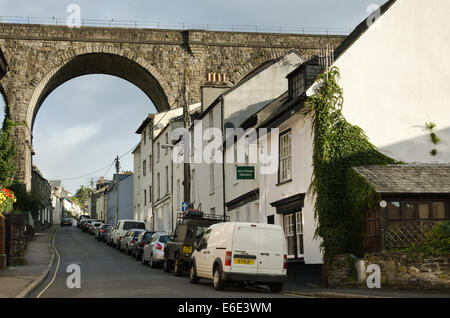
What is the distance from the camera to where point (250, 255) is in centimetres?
1645

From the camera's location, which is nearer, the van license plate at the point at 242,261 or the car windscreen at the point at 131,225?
the van license plate at the point at 242,261

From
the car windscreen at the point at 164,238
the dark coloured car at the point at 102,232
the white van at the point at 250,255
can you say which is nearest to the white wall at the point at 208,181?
the car windscreen at the point at 164,238

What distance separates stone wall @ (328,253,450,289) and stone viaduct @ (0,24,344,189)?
113ft

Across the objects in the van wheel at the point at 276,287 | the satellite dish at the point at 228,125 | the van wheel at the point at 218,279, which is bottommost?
the van wheel at the point at 276,287

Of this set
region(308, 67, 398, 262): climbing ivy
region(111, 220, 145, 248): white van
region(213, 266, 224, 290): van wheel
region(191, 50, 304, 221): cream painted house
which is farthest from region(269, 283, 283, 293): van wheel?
region(111, 220, 145, 248): white van

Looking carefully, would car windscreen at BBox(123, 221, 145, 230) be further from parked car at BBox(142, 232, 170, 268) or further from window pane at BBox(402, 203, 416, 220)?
window pane at BBox(402, 203, 416, 220)

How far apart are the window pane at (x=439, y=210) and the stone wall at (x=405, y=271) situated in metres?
2.63

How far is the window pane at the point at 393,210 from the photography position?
1794 centimetres

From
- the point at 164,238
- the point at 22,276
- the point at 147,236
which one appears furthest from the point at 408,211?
the point at 147,236

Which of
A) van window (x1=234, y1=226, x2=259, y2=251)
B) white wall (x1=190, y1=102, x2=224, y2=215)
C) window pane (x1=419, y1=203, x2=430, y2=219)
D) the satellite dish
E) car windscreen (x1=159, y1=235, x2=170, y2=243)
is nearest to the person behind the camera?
van window (x1=234, y1=226, x2=259, y2=251)

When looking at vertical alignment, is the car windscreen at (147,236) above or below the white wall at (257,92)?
below

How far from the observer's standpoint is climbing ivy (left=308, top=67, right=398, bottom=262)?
62.0ft

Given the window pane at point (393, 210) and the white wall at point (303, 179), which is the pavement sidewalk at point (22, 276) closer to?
the white wall at point (303, 179)
